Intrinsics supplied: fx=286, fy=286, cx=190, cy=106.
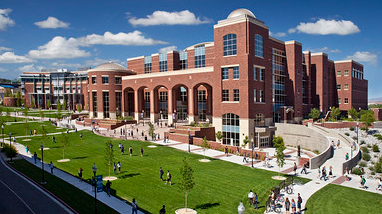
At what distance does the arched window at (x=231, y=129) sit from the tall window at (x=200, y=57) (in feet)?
73.3

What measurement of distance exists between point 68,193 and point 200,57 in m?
51.7

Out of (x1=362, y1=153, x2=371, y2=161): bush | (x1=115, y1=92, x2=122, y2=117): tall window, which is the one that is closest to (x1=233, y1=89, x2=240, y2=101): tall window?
(x1=362, y1=153, x2=371, y2=161): bush

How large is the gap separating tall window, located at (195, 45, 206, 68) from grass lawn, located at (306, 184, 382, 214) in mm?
48050

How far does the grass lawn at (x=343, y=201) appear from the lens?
22.6 meters

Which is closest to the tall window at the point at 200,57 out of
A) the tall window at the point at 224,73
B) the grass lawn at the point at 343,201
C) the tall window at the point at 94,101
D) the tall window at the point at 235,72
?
the tall window at the point at 224,73

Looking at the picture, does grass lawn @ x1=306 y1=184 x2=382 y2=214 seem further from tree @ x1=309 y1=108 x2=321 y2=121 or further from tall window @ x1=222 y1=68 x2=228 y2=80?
tree @ x1=309 y1=108 x2=321 y2=121

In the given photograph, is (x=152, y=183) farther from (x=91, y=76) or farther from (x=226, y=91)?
(x=91, y=76)

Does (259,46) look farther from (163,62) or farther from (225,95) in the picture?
(163,62)

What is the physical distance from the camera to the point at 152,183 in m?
28.6

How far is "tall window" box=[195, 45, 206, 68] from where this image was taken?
70.7 m

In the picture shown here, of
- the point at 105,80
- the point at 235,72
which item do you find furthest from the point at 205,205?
the point at 105,80

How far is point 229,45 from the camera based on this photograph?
170 feet

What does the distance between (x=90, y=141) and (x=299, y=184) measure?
3763 cm

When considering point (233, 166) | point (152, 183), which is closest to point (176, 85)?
point (233, 166)
